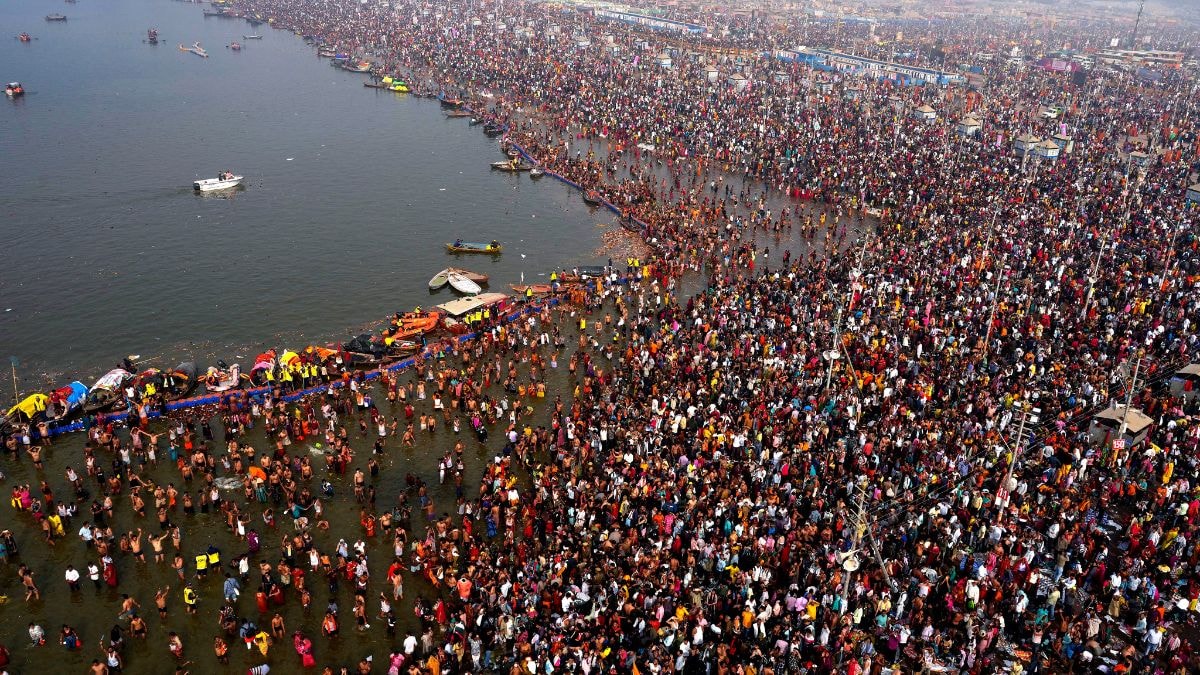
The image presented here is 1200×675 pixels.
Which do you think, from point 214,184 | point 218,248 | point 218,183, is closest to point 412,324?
point 218,248

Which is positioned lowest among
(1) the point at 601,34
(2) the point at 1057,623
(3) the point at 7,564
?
(3) the point at 7,564

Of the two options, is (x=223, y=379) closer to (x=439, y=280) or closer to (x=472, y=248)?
(x=439, y=280)

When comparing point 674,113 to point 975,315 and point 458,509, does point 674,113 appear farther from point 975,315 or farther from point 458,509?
point 458,509

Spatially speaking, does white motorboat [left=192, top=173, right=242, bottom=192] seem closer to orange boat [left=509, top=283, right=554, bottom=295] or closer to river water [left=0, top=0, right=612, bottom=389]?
river water [left=0, top=0, right=612, bottom=389]

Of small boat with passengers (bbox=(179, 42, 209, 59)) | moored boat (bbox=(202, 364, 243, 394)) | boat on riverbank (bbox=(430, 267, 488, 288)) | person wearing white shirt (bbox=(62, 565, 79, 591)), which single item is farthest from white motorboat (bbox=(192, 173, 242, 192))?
small boat with passengers (bbox=(179, 42, 209, 59))

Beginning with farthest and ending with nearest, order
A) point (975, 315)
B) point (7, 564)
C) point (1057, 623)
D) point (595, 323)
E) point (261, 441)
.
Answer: point (595, 323)
point (975, 315)
point (261, 441)
point (7, 564)
point (1057, 623)

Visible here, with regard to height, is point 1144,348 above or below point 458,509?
above

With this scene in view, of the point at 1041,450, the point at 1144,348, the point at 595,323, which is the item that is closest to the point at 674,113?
the point at 595,323
